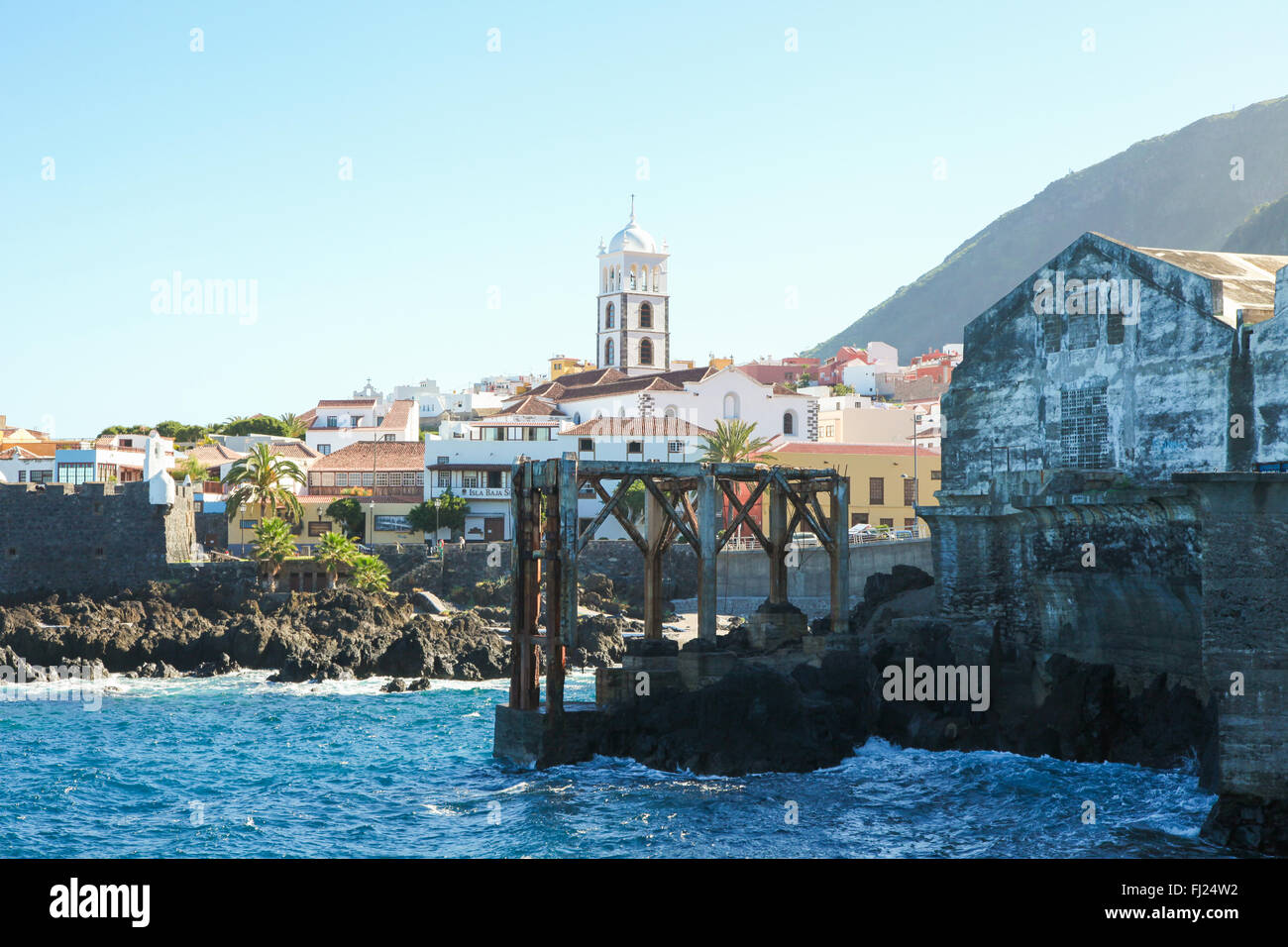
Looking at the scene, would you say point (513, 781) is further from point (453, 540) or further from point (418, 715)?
point (453, 540)

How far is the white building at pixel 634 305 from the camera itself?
115 meters

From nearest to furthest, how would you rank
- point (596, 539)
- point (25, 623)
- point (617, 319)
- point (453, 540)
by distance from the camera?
point (25, 623), point (596, 539), point (453, 540), point (617, 319)

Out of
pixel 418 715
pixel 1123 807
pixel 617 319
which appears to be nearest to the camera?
pixel 1123 807

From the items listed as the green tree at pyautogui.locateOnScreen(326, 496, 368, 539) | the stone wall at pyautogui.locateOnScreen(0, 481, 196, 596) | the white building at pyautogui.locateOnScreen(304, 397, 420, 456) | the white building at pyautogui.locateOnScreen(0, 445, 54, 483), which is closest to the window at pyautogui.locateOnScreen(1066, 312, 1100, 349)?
the stone wall at pyautogui.locateOnScreen(0, 481, 196, 596)

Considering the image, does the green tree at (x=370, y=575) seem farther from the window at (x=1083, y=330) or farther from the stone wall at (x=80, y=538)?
the window at (x=1083, y=330)

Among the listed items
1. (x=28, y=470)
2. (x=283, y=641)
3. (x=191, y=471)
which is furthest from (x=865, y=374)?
(x=283, y=641)

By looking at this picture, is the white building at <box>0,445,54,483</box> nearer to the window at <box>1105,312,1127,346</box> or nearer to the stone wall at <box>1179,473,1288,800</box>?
the window at <box>1105,312,1127,346</box>

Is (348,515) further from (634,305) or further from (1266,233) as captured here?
(1266,233)

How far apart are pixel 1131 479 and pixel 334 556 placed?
126ft

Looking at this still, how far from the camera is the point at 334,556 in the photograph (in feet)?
195

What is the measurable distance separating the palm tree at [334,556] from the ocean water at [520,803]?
76.1 feet

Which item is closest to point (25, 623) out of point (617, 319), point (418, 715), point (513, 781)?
point (418, 715)

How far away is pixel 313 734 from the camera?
Answer: 1437 inches
